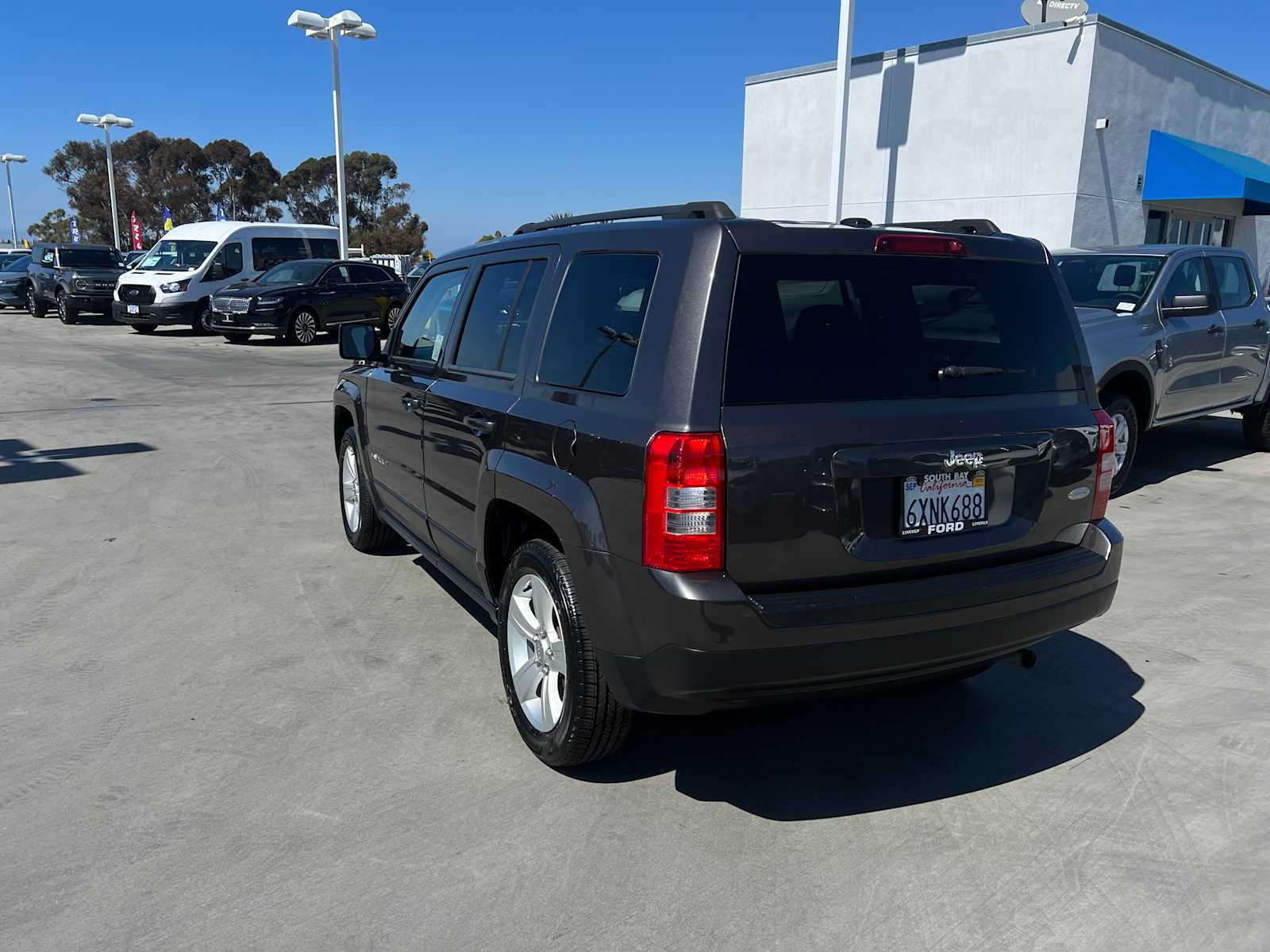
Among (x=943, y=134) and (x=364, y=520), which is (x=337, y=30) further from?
(x=364, y=520)

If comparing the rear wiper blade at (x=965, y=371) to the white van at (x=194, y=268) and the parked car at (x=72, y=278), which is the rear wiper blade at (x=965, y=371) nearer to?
the white van at (x=194, y=268)

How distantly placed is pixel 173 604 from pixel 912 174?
1788 centimetres

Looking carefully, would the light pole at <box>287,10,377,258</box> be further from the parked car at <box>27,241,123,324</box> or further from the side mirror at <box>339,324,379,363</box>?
the side mirror at <box>339,324,379,363</box>

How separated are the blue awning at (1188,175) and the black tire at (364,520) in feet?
58.4

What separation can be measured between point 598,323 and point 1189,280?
6881 millimetres

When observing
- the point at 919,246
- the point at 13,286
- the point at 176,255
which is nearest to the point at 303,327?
the point at 176,255

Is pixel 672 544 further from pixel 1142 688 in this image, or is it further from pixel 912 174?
pixel 912 174

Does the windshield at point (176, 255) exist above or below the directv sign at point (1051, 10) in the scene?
below

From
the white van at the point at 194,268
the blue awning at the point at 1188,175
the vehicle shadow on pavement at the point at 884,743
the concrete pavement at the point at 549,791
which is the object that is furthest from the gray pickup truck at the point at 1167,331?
the white van at the point at 194,268

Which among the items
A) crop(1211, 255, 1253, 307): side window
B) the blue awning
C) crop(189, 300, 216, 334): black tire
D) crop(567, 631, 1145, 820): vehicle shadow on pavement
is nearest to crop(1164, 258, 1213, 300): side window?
crop(1211, 255, 1253, 307): side window

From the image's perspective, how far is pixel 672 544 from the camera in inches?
111

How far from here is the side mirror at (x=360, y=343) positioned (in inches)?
208

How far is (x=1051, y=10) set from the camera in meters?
18.9

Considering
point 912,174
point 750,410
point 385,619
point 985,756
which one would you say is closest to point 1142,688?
point 985,756
